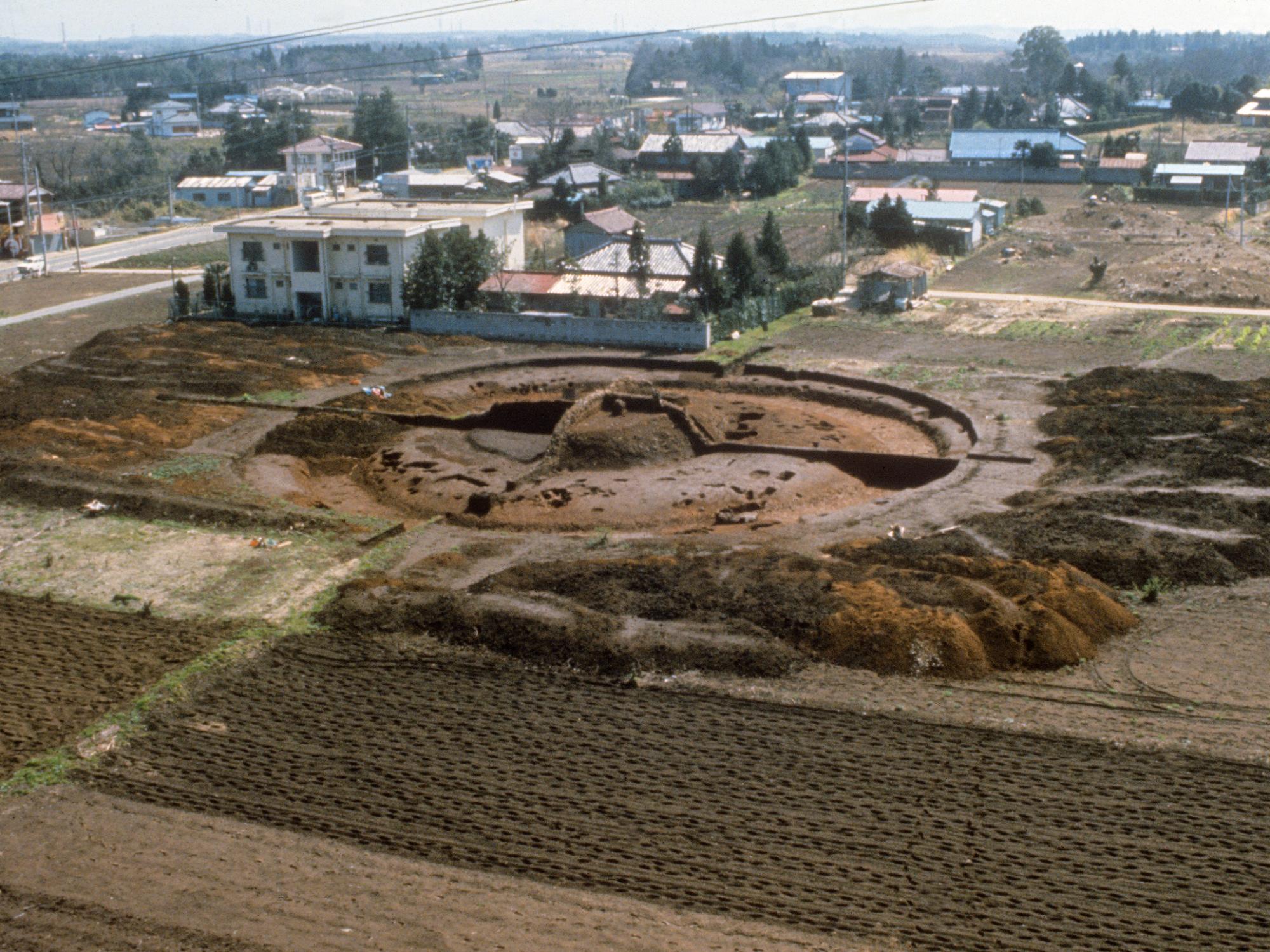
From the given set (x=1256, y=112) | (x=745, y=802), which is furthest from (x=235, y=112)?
(x=745, y=802)

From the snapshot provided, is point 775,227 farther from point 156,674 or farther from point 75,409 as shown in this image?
point 156,674

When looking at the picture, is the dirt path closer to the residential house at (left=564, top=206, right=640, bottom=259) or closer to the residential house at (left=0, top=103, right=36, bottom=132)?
the residential house at (left=564, top=206, right=640, bottom=259)

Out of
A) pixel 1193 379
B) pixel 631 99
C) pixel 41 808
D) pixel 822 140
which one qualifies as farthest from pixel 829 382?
pixel 631 99

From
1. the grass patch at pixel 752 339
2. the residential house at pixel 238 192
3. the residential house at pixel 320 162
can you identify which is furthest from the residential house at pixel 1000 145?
the residential house at pixel 238 192

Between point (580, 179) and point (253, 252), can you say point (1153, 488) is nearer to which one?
point (253, 252)

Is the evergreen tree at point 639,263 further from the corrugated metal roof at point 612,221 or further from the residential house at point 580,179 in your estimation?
the residential house at point 580,179
